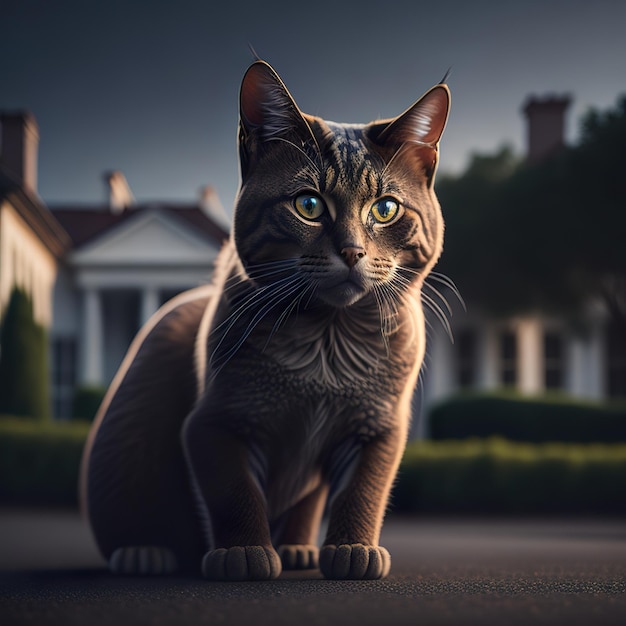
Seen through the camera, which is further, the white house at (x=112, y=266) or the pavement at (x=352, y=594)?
the white house at (x=112, y=266)

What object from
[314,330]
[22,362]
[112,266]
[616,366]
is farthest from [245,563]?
[616,366]

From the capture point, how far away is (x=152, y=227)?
739 inches

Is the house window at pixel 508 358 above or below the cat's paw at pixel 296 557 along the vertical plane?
above

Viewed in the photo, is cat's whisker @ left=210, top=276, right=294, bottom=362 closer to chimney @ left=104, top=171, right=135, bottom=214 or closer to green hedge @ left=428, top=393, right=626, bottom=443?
green hedge @ left=428, top=393, right=626, bottom=443

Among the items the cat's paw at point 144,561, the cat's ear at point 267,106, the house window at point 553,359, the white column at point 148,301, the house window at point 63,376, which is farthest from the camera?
the house window at point 553,359

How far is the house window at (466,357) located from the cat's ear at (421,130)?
1716cm

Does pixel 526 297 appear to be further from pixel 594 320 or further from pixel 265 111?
pixel 265 111

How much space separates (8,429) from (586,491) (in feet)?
16.5

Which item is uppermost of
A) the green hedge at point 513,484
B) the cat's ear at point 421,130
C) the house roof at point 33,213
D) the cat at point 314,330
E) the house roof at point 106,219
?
the house roof at point 106,219

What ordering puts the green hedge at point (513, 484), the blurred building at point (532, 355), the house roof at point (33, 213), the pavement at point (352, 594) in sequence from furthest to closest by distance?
the blurred building at point (532, 355) → the house roof at point (33, 213) → the green hedge at point (513, 484) → the pavement at point (352, 594)

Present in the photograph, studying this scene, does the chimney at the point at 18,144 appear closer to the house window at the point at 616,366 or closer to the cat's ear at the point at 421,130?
the house window at the point at 616,366

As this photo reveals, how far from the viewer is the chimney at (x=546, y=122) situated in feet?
58.7

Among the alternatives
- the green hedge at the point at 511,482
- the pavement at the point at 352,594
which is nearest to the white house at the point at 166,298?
the green hedge at the point at 511,482

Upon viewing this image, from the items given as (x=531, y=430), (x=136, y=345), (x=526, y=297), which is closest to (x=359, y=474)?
(x=136, y=345)
